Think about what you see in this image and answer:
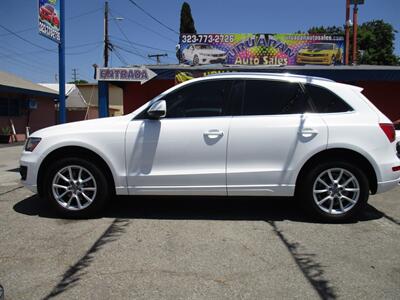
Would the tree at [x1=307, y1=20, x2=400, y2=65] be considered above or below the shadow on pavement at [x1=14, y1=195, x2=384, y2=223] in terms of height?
above

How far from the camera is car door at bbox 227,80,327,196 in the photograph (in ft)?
16.6

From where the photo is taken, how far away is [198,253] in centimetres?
413

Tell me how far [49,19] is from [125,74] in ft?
7.27

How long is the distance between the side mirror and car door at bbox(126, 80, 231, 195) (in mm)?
98

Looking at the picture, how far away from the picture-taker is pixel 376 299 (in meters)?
3.19

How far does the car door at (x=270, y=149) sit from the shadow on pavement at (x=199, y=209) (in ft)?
1.77

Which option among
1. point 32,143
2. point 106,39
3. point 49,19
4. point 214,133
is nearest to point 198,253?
point 214,133

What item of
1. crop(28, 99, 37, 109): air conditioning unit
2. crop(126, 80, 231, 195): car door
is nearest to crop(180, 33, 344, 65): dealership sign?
crop(126, 80, 231, 195): car door

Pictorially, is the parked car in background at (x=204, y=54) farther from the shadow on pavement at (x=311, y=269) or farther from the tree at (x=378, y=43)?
the tree at (x=378, y=43)

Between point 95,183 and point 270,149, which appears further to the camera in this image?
point 95,183

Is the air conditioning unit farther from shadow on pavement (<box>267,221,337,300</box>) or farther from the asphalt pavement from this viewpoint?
shadow on pavement (<box>267,221,337,300</box>)

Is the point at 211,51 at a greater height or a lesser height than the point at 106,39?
lesser

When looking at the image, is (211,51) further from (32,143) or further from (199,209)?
(32,143)

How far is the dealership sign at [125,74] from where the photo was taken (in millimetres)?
10578
